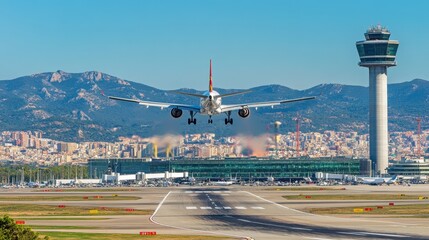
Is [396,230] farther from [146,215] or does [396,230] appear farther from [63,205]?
[63,205]

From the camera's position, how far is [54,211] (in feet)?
588

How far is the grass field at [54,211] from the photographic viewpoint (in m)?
172

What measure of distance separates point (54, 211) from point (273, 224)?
1978 inches

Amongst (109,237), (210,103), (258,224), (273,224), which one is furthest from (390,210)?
(109,237)

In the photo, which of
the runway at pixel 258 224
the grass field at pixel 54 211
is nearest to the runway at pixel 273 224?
the runway at pixel 258 224

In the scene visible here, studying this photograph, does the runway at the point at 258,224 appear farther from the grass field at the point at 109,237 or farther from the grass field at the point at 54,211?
the grass field at the point at 54,211

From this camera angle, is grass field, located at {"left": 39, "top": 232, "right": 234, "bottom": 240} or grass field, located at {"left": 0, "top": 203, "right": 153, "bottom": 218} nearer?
grass field, located at {"left": 39, "top": 232, "right": 234, "bottom": 240}

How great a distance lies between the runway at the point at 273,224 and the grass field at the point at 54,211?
5904 mm

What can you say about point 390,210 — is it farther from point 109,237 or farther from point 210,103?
point 109,237

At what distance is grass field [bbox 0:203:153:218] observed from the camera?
172 metres

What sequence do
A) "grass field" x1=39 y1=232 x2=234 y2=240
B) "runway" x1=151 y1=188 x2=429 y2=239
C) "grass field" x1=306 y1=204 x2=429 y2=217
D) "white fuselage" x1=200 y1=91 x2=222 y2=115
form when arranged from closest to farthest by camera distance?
"grass field" x1=39 y1=232 x2=234 y2=240
"runway" x1=151 y1=188 x2=429 y2=239
"white fuselage" x1=200 y1=91 x2=222 y2=115
"grass field" x1=306 y1=204 x2=429 y2=217

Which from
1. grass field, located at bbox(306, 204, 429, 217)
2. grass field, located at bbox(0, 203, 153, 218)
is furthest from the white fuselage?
grass field, located at bbox(306, 204, 429, 217)

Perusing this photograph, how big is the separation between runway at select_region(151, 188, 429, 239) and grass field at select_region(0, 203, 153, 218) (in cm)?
590

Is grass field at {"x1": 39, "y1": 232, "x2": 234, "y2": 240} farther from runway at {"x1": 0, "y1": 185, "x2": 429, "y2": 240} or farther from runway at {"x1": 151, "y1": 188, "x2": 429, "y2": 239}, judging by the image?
runway at {"x1": 151, "y1": 188, "x2": 429, "y2": 239}
